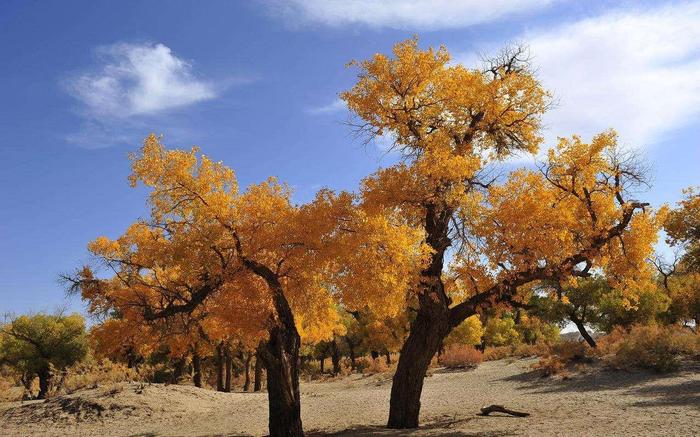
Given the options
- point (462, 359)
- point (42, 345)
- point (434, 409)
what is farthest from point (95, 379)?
point (462, 359)

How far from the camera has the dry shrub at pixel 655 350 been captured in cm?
2292

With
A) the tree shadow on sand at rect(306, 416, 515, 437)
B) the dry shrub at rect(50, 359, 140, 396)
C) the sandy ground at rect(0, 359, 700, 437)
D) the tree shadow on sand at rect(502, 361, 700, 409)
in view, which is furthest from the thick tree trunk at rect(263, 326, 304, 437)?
the dry shrub at rect(50, 359, 140, 396)

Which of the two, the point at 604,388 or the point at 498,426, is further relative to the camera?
the point at 604,388

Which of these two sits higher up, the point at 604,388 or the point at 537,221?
the point at 537,221

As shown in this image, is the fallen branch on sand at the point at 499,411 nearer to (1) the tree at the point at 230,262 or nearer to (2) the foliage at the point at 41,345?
(1) the tree at the point at 230,262

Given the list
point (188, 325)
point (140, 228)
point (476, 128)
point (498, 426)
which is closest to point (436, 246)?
point (476, 128)

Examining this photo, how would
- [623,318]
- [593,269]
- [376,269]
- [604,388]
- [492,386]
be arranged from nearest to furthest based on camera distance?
[376,269], [593,269], [604,388], [492,386], [623,318]


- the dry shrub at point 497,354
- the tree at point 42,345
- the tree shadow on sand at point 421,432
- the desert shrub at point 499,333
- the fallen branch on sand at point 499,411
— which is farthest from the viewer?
the desert shrub at point 499,333

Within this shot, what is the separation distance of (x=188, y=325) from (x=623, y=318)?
129 feet

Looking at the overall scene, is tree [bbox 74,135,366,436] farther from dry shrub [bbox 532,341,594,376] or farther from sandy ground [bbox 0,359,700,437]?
dry shrub [bbox 532,341,594,376]

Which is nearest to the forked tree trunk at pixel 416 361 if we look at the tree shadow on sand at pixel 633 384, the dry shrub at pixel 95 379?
the tree shadow on sand at pixel 633 384

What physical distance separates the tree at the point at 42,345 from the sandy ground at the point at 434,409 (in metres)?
17.5

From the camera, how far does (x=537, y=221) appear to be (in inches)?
502

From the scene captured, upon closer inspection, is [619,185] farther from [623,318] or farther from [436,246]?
[623,318]
